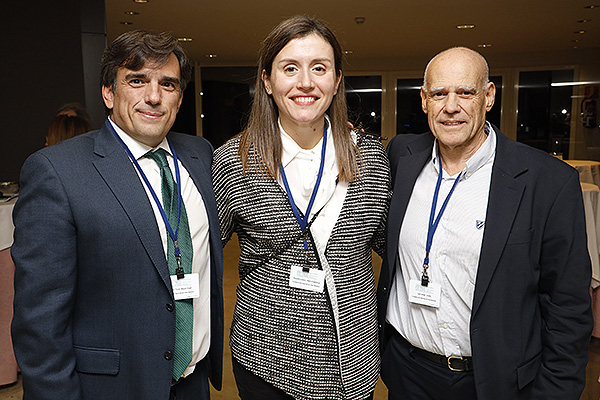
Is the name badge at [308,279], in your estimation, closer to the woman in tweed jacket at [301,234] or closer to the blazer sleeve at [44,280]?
Result: the woman in tweed jacket at [301,234]

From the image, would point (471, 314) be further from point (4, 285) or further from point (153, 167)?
point (4, 285)

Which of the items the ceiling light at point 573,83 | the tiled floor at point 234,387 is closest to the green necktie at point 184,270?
the tiled floor at point 234,387

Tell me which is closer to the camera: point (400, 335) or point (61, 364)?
point (61, 364)

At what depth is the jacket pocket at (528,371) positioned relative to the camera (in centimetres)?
164

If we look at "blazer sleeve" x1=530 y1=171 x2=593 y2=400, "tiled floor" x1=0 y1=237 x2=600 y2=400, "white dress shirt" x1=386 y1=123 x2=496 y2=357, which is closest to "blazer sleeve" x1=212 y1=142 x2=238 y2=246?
"white dress shirt" x1=386 y1=123 x2=496 y2=357

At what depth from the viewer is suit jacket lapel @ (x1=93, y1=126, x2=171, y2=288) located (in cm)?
139

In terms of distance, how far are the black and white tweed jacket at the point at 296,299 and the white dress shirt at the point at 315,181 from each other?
0.10 ft

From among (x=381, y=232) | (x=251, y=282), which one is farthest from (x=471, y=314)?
(x=251, y=282)

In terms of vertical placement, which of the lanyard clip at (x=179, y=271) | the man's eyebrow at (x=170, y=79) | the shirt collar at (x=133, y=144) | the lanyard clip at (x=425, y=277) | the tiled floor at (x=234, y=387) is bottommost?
the tiled floor at (x=234, y=387)

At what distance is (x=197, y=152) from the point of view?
1.79 meters

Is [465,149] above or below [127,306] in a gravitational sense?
above

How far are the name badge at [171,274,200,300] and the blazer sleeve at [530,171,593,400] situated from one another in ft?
3.68

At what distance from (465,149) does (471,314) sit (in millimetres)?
571

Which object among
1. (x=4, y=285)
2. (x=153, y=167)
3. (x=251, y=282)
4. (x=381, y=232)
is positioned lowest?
(x=4, y=285)
